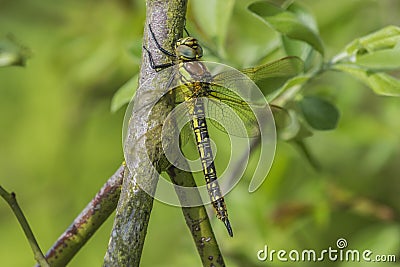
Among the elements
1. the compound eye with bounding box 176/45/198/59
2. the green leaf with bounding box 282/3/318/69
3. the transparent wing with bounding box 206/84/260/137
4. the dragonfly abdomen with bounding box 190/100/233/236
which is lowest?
the dragonfly abdomen with bounding box 190/100/233/236

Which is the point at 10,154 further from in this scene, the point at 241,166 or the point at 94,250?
the point at 241,166

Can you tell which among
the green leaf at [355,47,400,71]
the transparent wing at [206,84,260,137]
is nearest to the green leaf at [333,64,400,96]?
the green leaf at [355,47,400,71]

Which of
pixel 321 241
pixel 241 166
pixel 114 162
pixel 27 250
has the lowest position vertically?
pixel 241 166

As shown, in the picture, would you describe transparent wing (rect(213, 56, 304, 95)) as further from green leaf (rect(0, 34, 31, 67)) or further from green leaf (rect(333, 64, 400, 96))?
green leaf (rect(0, 34, 31, 67))

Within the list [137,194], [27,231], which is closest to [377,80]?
[137,194]

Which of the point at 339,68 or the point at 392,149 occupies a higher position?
the point at 392,149

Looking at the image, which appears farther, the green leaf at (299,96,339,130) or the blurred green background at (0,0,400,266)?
the blurred green background at (0,0,400,266)

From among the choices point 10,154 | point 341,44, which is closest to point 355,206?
point 341,44
